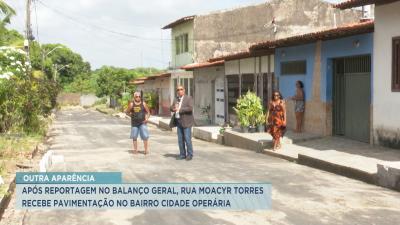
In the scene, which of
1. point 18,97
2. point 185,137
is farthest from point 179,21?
point 185,137

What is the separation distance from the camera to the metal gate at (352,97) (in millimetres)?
14234

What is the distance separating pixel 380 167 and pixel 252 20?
Answer: 24.1 metres

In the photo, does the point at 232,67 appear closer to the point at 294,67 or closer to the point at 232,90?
the point at 232,90

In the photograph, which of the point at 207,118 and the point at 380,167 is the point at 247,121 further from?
the point at 207,118

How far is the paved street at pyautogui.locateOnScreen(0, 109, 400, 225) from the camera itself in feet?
22.3

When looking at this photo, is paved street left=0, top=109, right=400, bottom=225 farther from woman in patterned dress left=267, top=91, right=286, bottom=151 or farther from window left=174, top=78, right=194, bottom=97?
window left=174, top=78, right=194, bottom=97

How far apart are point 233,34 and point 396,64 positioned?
70.7ft

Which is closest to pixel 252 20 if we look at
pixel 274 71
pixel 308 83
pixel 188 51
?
pixel 188 51

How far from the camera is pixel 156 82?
44719 millimetres

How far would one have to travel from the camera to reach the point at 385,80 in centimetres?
1297

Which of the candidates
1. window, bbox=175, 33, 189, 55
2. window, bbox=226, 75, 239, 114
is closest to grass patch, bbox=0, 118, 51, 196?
window, bbox=226, 75, 239, 114

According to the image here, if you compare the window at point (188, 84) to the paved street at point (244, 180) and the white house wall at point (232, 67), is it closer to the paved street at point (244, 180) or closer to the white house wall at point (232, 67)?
the white house wall at point (232, 67)

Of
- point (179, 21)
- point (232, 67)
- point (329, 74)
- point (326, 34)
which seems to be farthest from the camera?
point (179, 21)
